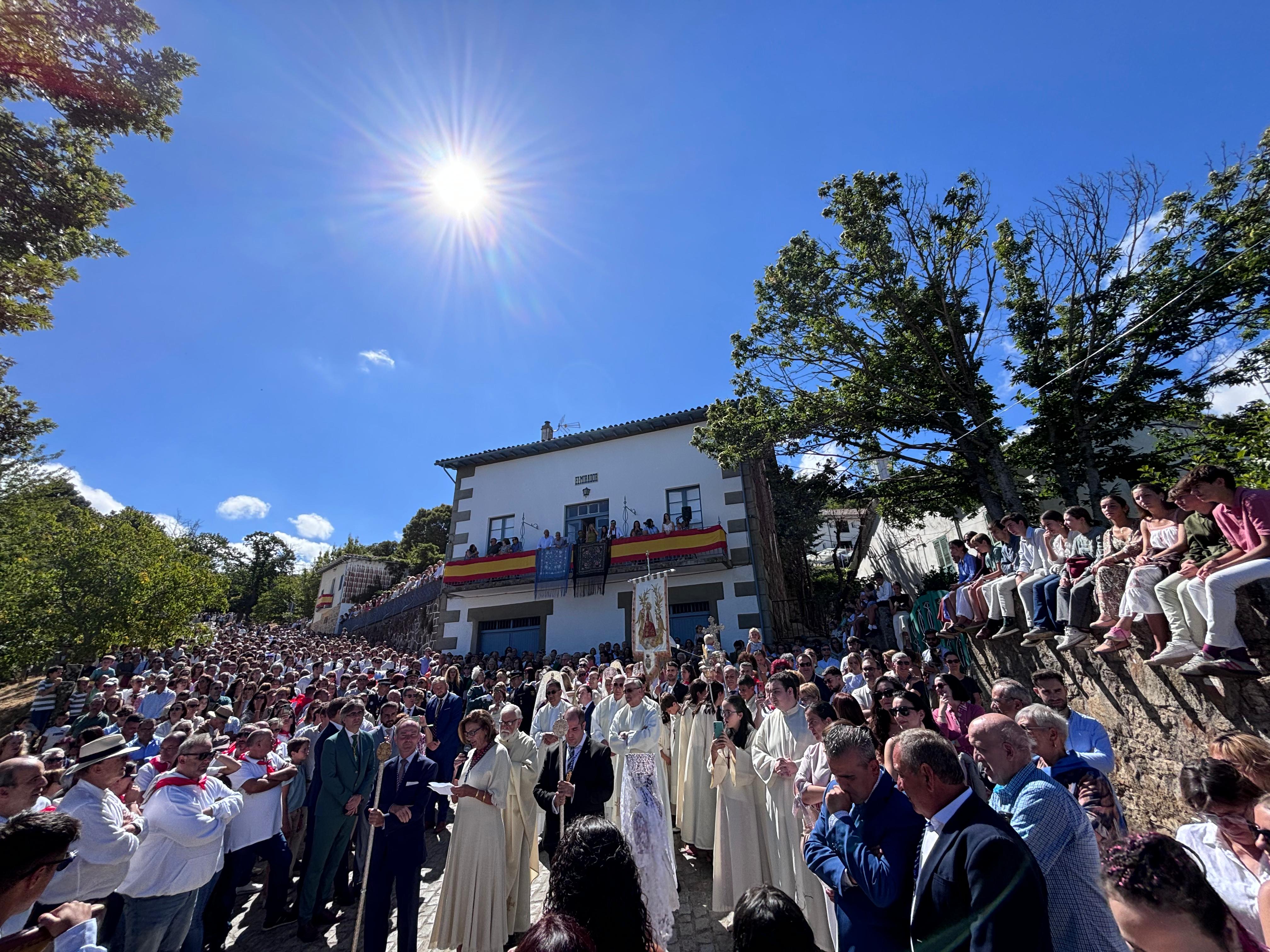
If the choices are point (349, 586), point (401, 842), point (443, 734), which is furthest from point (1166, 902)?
point (349, 586)

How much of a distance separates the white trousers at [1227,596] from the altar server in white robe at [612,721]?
4.82m

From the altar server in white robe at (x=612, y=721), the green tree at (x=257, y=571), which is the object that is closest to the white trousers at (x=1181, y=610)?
the altar server in white robe at (x=612, y=721)

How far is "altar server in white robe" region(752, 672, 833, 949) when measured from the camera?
445 centimetres

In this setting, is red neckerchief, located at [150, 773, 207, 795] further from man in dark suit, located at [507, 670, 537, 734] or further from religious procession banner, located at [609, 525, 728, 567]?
religious procession banner, located at [609, 525, 728, 567]

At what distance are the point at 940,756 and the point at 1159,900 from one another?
26.0 inches

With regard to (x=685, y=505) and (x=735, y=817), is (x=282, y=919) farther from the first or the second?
(x=685, y=505)

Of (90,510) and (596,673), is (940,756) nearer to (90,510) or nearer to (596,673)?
(596,673)

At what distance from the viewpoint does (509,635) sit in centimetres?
1836

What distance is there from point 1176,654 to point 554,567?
15.1 m

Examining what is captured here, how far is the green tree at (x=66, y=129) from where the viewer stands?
8672mm

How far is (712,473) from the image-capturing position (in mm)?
17516

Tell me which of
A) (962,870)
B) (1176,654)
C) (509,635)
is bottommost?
(962,870)

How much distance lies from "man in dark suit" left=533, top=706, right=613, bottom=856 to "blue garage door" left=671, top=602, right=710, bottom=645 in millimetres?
10920

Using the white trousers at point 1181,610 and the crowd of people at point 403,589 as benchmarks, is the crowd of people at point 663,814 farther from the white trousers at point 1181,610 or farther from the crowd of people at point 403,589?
the crowd of people at point 403,589
